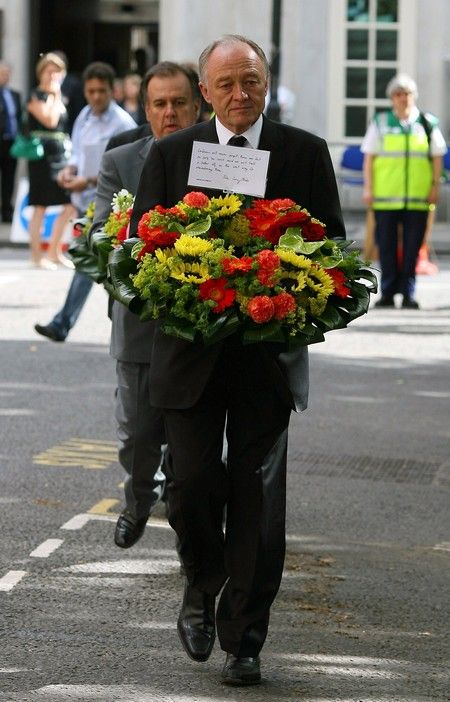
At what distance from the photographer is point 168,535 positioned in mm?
7410

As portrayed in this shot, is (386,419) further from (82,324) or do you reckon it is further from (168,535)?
(82,324)

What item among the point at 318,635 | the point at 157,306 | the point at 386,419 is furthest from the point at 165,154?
the point at 386,419

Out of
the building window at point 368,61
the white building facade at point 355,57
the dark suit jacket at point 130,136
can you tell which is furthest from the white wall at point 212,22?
the dark suit jacket at point 130,136

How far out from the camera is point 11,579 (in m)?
6.54

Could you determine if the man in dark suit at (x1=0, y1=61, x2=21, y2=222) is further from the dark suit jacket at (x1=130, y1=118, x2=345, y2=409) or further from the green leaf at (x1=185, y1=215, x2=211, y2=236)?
the green leaf at (x1=185, y1=215, x2=211, y2=236)

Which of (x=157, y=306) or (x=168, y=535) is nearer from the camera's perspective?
(x=157, y=306)

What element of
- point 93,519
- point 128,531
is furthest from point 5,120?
point 128,531

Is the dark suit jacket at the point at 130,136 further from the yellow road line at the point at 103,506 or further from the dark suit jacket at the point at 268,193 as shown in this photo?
the dark suit jacket at the point at 268,193

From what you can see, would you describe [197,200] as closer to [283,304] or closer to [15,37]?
[283,304]

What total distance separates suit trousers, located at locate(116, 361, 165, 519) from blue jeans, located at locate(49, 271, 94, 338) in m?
6.10

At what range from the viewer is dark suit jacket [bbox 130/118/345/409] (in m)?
5.30

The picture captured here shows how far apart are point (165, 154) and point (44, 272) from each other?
14.2 meters

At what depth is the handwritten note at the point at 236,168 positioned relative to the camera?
5.29 metres

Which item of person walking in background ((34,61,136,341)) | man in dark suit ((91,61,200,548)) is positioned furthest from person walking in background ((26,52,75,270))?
man in dark suit ((91,61,200,548))
